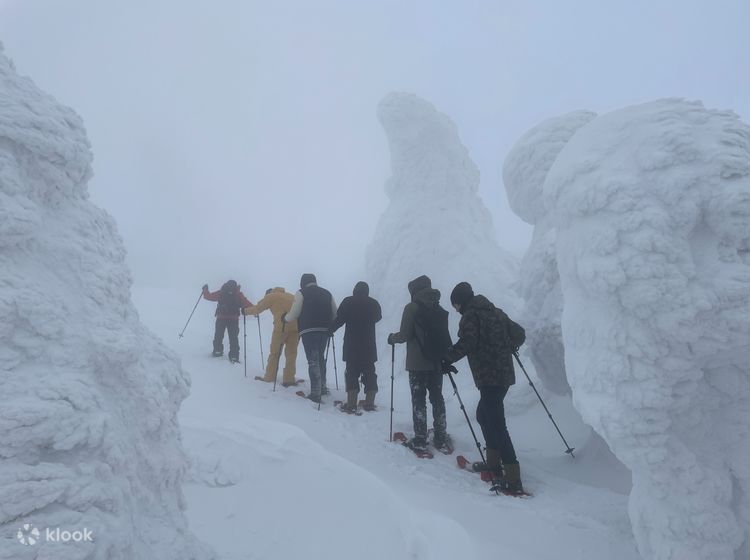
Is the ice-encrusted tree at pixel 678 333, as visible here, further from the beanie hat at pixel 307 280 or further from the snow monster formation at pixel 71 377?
the beanie hat at pixel 307 280

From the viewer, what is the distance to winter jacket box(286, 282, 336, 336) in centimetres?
727

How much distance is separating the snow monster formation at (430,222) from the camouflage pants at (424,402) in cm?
441

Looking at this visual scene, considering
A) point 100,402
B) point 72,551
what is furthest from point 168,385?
point 72,551

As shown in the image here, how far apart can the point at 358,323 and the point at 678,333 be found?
4423mm

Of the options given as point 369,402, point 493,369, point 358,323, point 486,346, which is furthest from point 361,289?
point 493,369

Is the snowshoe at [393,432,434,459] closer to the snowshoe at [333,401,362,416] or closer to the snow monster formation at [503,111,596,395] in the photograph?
the snowshoe at [333,401,362,416]

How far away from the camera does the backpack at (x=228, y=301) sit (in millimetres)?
9594

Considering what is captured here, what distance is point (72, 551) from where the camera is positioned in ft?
5.64

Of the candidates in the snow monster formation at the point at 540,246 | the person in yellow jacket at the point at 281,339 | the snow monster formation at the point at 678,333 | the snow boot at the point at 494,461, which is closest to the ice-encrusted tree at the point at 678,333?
the snow monster formation at the point at 678,333

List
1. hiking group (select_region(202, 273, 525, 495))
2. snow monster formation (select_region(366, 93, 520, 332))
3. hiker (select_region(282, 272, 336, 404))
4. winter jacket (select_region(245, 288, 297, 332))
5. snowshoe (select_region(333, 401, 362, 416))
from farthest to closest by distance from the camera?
snow monster formation (select_region(366, 93, 520, 332)) → winter jacket (select_region(245, 288, 297, 332)) → hiker (select_region(282, 272, 336, 404)) → snowshoe (select_region(333, 401, 362, 416)) → hiking group (select_region(202, 273, 525, 495))

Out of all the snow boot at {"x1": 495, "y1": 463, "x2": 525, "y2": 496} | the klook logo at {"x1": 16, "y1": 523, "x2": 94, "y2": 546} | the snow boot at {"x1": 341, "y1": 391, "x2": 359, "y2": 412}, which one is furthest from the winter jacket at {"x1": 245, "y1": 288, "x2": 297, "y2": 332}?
the klook logo at {"x1": 16, "y1": 523, "x2": 94, "y2": 546}

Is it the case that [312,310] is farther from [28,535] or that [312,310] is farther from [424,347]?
[28,535]

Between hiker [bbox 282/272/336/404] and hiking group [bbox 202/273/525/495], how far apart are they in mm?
14

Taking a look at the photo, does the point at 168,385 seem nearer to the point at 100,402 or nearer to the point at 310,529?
the point at 100,402
